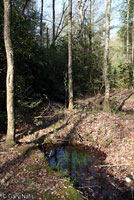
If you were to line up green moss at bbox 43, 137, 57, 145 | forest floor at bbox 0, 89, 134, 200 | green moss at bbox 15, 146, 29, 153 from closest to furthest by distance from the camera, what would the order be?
forest floor at bbox 0, 89, 134, 200 → green moss at bbox 15, 146, 29, 153 → green moss at bbox 43, 137, 57, 145

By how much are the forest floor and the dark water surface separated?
17cm

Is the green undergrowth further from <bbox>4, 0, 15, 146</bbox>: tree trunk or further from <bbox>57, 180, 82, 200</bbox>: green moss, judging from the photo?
<bbox>4, 0, 15, 146</bbox>: tree trunk

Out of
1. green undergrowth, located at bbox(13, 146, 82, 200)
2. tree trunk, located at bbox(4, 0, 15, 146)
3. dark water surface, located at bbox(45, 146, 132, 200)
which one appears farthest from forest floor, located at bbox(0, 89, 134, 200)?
tree trunk, located at bbox(4, 0, 15, 146)

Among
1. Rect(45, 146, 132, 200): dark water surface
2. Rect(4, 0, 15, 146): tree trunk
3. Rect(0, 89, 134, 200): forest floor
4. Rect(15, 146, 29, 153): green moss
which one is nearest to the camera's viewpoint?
Rect(0, 89, 134, 200): forest floor

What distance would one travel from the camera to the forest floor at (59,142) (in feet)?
12.4

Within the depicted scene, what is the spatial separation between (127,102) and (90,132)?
20.4 ft

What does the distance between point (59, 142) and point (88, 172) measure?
8.27 ft

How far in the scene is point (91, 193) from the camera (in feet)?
13.3

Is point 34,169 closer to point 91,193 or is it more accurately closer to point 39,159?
point 39,159

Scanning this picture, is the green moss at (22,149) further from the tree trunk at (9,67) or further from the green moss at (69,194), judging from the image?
the green moss at (69,194)

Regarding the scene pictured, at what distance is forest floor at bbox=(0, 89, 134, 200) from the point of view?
12.4 feet

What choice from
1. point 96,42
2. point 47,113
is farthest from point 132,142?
point 96,42

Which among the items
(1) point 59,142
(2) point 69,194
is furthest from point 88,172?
(1) point 59,142

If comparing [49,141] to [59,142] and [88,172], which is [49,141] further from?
[88,172]
